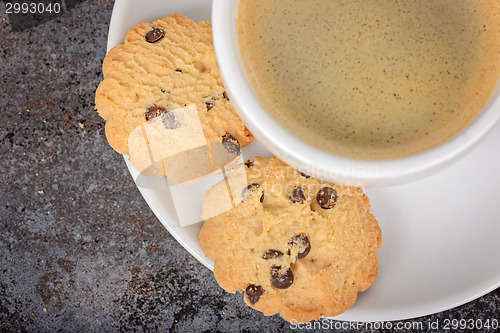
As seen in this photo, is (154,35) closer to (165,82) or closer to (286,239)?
(165,82)

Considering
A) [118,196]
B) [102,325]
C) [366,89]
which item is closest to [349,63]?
[366,89]

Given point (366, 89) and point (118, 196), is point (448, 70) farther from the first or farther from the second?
point (118, 196)

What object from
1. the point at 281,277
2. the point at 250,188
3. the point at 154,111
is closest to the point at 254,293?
the point at 281,277

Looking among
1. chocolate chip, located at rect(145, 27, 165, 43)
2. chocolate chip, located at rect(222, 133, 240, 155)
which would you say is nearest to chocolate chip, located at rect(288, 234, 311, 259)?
chocolate chip, located at rect(222, 133, 240, 155)

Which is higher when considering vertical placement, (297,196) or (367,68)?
(367,68)

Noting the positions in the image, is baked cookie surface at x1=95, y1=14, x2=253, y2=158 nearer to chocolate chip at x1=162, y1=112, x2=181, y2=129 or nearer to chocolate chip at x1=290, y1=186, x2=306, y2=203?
chocolate chip at x1=162, y1=112, x2=181, y2=129

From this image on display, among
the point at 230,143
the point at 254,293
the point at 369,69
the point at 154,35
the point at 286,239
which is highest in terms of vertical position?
the point at 369,69

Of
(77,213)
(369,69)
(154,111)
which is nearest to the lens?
(369,69)
